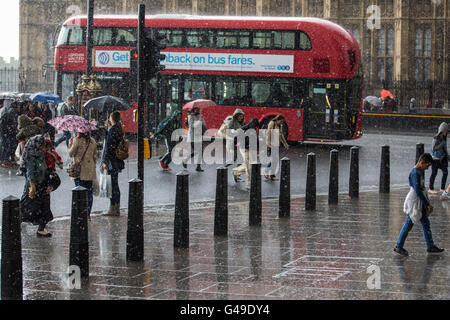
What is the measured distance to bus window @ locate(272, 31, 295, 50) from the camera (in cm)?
2377

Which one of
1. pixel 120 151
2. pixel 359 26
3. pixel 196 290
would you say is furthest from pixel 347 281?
pixel 359 26

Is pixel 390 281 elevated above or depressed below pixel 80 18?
below

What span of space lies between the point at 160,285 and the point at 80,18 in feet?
64.6

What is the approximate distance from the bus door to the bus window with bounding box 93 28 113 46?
249 inches

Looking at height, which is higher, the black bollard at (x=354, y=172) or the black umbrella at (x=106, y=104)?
the black umbrella at (x=106, y=104)

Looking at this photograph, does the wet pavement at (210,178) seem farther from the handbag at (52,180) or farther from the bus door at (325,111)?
the handbag at (52,180)

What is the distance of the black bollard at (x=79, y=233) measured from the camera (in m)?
8.02

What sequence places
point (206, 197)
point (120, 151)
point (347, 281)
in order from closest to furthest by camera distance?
point (347, 281)
point (120, 151)
point (206, 197)

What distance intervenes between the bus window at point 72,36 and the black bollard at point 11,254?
64.1 ft

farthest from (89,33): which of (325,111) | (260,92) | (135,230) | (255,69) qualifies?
(135,230)

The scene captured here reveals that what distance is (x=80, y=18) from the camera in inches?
1028

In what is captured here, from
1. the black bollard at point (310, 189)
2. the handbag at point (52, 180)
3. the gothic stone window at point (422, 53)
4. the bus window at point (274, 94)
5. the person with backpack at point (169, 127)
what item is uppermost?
the gothic stone window at point (422, 53)

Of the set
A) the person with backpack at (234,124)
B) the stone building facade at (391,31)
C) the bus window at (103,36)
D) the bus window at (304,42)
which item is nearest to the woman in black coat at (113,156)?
the person with backpack at (234,124)

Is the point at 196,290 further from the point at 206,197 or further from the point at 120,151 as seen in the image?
the point at 206,197
